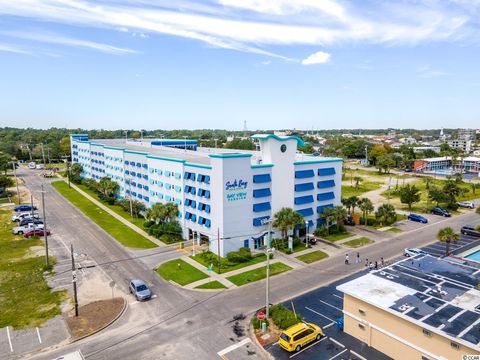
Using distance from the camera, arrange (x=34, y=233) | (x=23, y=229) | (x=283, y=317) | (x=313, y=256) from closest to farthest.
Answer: (x=283, y=317) → (x=313, y=256) → (x=34, y=233) → (x=23, y=229)

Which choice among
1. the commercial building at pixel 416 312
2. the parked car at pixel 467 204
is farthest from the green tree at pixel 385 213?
the commercial building at pixel 416 312

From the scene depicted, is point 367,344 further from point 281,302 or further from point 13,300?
point 13,300

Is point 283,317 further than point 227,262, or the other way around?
point 227,262

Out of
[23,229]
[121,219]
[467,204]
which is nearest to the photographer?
[23,229]

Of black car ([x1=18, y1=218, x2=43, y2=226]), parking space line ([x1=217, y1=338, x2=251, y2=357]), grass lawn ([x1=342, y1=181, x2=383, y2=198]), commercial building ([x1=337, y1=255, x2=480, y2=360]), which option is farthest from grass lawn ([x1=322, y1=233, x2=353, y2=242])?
black car ([x1=18, y1=218, x2=43, y2=226])

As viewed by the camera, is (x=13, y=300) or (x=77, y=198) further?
(x=77, y=198)

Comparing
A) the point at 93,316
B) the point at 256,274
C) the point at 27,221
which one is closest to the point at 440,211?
the point at 256,274

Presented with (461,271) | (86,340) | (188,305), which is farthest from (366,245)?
(86,340)

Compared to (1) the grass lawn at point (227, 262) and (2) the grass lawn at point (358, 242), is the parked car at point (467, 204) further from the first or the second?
(1) the grass lawn at point (227, 262)

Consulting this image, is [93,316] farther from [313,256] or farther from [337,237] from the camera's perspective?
[337,237]
